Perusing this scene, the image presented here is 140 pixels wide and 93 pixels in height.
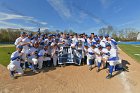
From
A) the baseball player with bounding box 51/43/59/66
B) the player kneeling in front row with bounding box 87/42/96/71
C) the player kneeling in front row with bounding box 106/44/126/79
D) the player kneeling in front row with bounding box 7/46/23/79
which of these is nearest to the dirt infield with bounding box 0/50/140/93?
the player kneeling in front row with bounding box 7/46/23/79

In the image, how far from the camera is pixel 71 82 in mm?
8562

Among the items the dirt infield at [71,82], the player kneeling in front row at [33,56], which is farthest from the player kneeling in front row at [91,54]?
the player kneeling in front row at [33,56]

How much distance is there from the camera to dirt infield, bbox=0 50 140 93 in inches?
296

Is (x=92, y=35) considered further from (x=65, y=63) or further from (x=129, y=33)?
(x=129, y=33)

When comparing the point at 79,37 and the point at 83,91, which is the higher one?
the point at 79,37

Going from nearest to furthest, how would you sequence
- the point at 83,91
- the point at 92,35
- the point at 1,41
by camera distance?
the point at 83,91, the point at 92,35, the point at 1,41

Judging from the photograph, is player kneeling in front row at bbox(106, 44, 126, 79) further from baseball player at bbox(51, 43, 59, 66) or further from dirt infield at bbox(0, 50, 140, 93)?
baseball player at bbox(51, 43, 59, 66)

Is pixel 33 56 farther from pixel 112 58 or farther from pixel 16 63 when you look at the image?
pixel 112 58

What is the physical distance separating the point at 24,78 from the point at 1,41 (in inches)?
2271

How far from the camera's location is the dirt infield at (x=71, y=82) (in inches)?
296

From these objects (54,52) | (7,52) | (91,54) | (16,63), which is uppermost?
(54,52)

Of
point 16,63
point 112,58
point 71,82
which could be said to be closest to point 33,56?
point 16,63

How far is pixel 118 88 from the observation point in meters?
7.75

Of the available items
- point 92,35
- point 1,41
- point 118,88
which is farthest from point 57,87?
point 1,41
